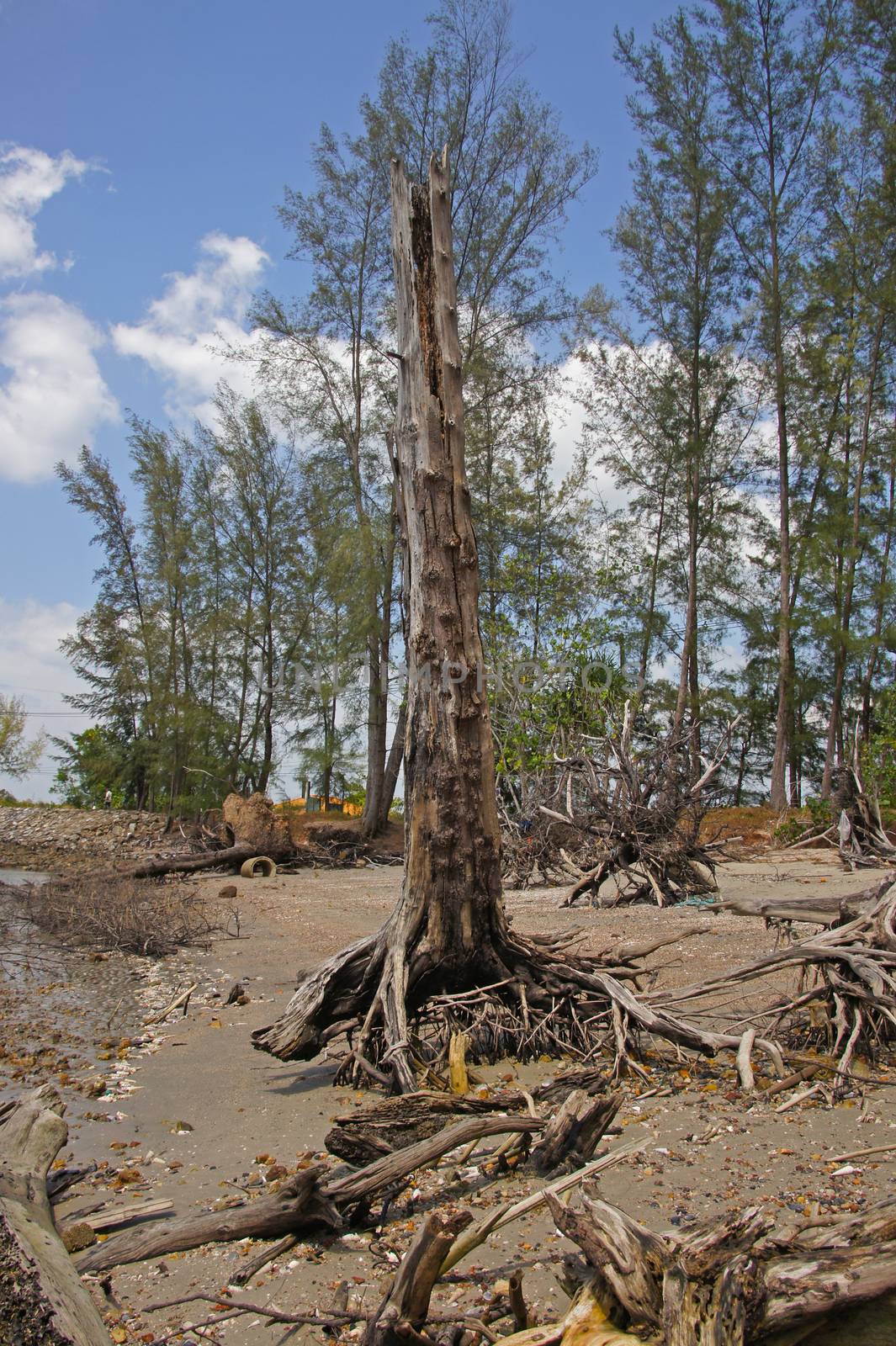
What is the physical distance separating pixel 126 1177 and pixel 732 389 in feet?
73.7

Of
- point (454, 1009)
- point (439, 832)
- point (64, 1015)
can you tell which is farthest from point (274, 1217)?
point (64, 1015)

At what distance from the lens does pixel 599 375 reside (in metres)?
23.9

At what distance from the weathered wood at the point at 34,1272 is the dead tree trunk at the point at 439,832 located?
5.54 feet

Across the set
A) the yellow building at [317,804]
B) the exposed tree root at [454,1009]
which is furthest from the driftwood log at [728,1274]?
the yellow building at [317,804]

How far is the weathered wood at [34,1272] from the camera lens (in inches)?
81.5

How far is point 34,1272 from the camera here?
7.30 feet

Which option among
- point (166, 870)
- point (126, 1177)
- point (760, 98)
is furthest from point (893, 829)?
point (760, 98)

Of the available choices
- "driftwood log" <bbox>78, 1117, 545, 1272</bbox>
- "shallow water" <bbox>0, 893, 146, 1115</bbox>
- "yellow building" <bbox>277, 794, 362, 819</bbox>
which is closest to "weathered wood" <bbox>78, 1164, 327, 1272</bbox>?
"driftwood log" <bbox>78, 1117, 545, 1272</bbox>

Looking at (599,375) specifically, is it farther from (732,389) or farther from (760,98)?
(760,98)

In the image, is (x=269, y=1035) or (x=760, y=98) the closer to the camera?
(x=269, y=1035)

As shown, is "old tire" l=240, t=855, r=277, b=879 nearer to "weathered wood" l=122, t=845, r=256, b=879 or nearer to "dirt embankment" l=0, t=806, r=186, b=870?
"weathered wood" l=122, t=845, r=256, b=879

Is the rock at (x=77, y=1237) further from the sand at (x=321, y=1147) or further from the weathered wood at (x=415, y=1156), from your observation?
the weathered wood at (x=415, y=1156)

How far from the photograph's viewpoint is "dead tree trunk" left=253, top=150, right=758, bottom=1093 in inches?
185

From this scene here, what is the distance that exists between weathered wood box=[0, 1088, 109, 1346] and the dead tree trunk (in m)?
1.69
